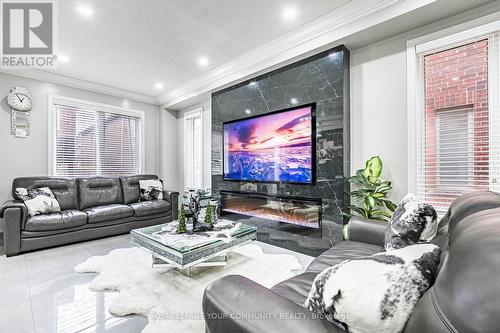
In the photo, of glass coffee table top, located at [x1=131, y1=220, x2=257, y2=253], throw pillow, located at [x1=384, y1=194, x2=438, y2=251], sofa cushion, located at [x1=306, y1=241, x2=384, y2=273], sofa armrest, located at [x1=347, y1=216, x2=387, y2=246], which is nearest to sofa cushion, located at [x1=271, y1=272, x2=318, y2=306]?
sofa cushion, located at [x1=306, y1=241, x2=384, y2=273]

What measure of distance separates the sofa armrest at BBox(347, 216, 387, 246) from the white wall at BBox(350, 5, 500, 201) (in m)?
0.84

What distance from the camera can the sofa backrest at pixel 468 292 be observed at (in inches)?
17.2

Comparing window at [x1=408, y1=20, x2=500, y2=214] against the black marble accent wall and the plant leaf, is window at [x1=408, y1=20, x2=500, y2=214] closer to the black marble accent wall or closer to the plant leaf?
the plant leaf

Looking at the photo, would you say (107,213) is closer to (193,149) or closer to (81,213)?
(81,213)

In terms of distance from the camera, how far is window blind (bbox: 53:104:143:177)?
14.6 feet

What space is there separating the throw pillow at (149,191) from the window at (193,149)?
0.92 metres

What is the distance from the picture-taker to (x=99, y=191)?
4.34 m

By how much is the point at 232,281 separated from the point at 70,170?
490 cm

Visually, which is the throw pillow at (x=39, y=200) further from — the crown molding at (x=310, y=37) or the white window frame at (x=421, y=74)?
the white window frame at (x=421, y=74)

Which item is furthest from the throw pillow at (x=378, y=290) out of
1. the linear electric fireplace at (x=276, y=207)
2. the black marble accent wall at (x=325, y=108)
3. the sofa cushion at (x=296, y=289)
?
the linear electric fireplace at (x=276, y=207)

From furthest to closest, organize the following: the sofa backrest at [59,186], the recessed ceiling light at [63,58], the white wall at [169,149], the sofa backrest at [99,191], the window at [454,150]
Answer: the white wall at [169,149] → the sofa backrest at [99,191] → the sofa backrest at [59,186] → the recessed ceiling light at [63,58] → the window at [454,150]

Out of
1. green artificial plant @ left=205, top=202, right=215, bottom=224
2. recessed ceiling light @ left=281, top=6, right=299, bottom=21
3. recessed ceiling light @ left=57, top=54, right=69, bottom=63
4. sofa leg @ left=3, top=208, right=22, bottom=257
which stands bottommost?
sofa leg @ left=3, top=208, right=22, bottom=257

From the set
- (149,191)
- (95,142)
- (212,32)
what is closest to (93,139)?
(95,142)

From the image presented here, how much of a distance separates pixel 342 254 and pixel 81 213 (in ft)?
12.1
